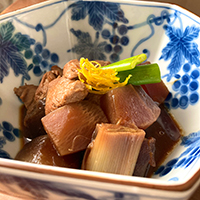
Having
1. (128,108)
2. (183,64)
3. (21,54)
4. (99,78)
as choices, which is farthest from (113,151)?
(21,54)

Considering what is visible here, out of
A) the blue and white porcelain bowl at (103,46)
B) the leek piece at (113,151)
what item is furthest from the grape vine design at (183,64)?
the leek piece at (113,151)

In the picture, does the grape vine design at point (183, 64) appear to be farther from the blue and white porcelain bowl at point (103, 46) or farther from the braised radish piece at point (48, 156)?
the braised radish piece at point (48, 156)

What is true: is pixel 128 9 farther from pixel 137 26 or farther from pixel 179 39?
pixel 179 39

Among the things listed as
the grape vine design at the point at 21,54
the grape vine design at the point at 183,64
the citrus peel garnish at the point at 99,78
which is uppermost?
the grape vine design at the point at 21,54

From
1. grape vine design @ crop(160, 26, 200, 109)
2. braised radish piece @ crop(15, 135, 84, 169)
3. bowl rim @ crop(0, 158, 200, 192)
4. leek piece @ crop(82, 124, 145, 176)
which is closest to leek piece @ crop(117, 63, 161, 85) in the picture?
grape vine design @ crop(160, 26, 200, 109)

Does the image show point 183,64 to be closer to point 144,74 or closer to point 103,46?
point 144,74

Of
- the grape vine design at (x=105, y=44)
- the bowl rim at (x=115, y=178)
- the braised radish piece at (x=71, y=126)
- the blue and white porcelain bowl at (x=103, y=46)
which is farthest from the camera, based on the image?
the grape vine design at (x=105, y=44)

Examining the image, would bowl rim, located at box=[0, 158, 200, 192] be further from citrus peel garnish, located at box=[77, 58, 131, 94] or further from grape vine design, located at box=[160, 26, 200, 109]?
grape vine design, located at box=[160, 26, 200, 109]
